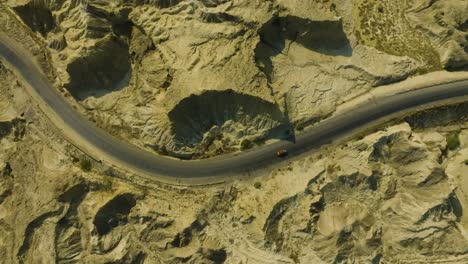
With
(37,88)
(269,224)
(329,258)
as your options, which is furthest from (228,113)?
(37,88)

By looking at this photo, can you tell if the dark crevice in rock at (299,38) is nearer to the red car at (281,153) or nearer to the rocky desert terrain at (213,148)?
the rocky desert terrain at (213,148)

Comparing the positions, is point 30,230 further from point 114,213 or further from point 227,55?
point 227,55

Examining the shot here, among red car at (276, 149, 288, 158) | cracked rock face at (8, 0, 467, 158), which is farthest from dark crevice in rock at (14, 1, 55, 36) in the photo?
red car at (276, 149, 288, 158)

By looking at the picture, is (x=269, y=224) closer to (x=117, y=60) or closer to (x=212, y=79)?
(x=212, y=79)

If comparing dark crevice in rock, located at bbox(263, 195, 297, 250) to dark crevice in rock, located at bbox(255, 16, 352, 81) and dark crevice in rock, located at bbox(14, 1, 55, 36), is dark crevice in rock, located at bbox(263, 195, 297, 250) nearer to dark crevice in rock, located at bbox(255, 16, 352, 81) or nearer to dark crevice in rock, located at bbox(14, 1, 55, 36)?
dark crevice in rock, located at bbox(255, 16, 352, 81)

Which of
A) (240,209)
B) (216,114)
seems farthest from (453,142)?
(216,114)
